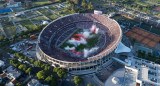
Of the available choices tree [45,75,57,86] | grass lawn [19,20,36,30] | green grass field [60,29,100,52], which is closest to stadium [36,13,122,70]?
green grass field [60,29,100,52]

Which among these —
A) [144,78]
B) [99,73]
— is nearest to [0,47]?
[99,73]

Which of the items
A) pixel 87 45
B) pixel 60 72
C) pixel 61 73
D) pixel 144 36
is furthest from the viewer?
pixel 144 36

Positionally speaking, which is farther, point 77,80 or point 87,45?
point 87,45


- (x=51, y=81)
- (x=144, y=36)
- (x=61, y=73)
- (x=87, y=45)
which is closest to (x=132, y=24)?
(x=144, y=36)

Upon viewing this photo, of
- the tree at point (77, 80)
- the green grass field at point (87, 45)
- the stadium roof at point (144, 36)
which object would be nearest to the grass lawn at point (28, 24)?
the green grass field at point (87, 45)

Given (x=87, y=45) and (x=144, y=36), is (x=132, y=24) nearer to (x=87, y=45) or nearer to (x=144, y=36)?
(x=144, y=36)

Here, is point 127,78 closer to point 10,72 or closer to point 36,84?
point 36,84

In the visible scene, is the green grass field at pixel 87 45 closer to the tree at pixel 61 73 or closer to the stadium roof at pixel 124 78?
the tree at pixel 61 73
